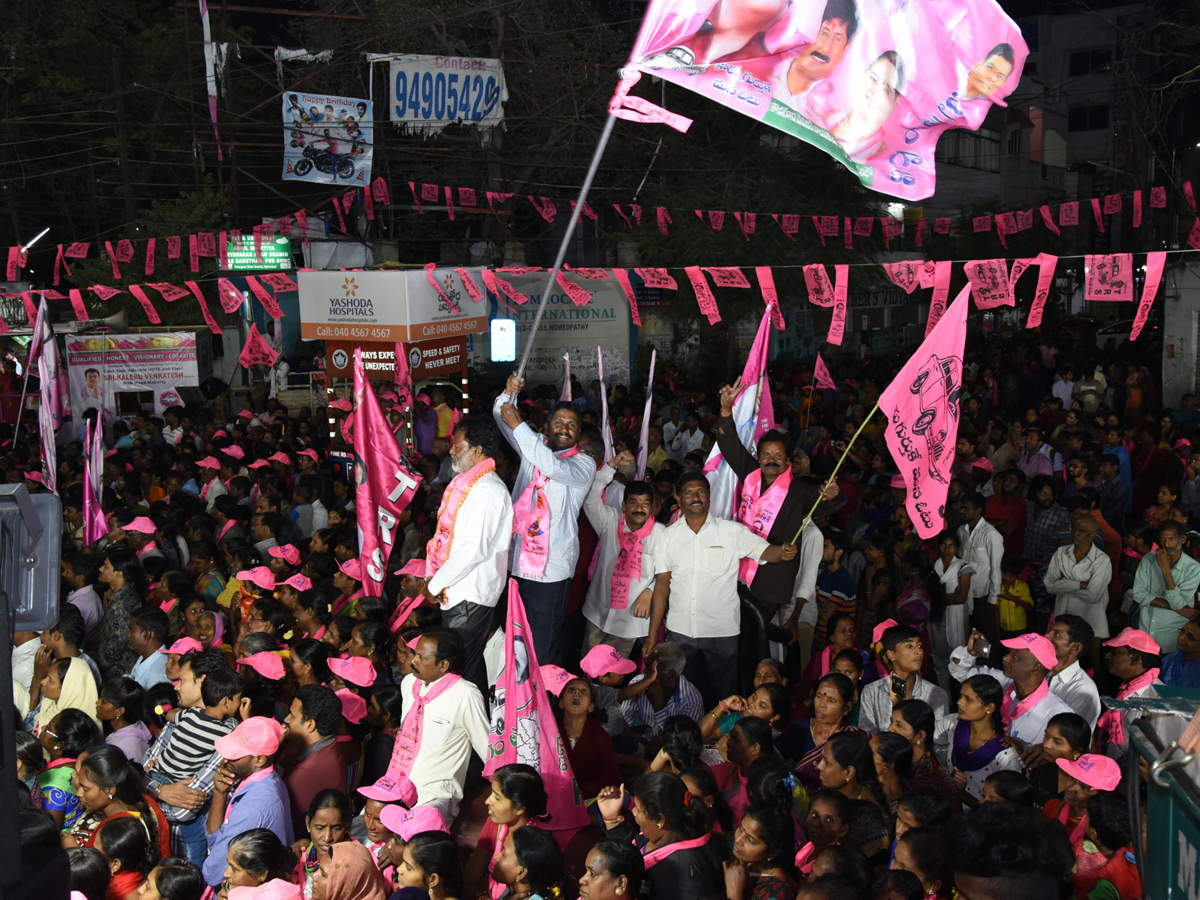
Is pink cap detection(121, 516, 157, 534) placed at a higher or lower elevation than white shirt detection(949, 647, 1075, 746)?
higher

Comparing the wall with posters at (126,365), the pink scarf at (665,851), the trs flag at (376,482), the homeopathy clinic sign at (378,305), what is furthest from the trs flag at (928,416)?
the wall with posters at (126,365)

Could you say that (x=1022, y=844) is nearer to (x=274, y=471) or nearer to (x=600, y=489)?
(x=600, y=489)

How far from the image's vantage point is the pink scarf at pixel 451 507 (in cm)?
588

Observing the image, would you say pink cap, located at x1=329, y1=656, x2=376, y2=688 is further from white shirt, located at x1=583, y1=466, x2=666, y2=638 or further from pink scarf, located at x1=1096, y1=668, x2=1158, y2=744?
pink scarf, located at x1=1096, y1=668, x2=1158, y2=744

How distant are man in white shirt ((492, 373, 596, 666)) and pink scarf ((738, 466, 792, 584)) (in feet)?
3.34

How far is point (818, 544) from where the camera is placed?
6.83 metres

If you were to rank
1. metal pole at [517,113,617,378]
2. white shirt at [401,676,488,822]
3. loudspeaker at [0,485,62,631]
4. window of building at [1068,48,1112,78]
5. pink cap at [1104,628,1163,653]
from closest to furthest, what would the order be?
loudspeaker at [0,485,62,631]
white shirt at [401,676,488,822]
metal pole at [517,113,617,378]
pink cap at [1104,628,1163,653]
window of building at [1068,48,1112,78]

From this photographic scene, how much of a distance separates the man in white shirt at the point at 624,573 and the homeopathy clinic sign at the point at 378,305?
6.50 m

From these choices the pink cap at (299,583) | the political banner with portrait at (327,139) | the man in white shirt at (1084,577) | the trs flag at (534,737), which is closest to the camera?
the trs flag at (534,737)

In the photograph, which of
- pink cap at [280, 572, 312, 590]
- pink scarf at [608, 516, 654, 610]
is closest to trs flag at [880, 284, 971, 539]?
pink scarf at [608, 516, 654, 610]

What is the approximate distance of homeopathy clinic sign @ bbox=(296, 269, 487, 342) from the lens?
1295cm

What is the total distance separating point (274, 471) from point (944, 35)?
7510 millimetres

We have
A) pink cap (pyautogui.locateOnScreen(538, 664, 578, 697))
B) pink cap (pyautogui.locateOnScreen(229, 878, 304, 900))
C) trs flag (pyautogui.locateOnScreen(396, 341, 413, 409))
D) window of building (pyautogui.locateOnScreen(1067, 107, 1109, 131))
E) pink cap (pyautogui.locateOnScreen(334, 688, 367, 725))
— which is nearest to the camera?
pink cap (pyautogui.locateOnScreen(229, 878, 304, 900))

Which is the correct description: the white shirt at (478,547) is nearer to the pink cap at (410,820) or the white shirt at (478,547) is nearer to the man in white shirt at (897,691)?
the pink cap at (410,820)
